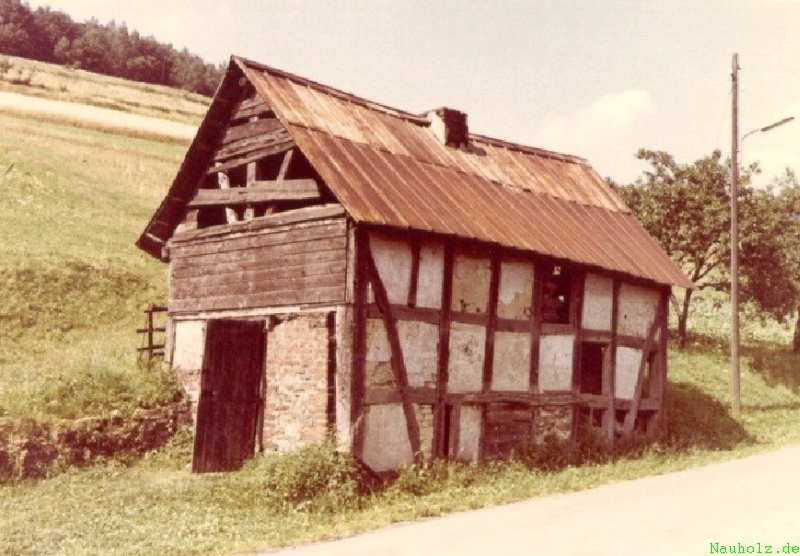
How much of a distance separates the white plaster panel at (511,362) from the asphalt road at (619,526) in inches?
104

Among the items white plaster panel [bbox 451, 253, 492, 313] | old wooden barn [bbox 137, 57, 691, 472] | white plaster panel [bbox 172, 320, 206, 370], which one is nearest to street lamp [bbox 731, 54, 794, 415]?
old wooden barn [bbox 137, 57, 691, 472]

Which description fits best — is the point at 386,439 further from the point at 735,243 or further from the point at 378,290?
the point at 735,243

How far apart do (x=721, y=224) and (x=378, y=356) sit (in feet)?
61.6

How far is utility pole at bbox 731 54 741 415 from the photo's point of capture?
20406mm

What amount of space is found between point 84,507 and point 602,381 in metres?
10.4

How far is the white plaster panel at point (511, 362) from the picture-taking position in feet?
44.9

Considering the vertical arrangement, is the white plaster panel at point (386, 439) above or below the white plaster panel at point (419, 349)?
below

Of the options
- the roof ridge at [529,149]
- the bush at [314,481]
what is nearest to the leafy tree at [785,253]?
the roof ridge at [529,149]

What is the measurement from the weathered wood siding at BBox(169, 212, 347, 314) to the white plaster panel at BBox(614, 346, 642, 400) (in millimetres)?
7337

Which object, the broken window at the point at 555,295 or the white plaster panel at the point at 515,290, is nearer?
the white plaster panel at the point at 515,290

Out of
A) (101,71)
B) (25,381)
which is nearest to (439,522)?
(25,381)

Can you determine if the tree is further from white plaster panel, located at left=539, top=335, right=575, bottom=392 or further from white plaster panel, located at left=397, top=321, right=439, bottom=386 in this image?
white plaster panel, located at left=397, top=321, right=439, bottom=386

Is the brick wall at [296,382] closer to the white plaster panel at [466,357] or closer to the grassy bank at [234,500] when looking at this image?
the grassy bank at [234,500]

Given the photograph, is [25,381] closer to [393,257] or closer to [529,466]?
[393,257]
